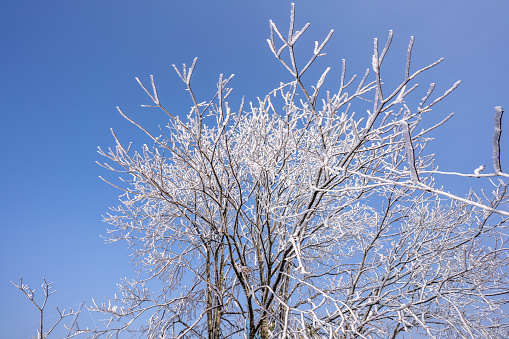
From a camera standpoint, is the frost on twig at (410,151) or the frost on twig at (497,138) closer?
the frost on twig at (497,138)

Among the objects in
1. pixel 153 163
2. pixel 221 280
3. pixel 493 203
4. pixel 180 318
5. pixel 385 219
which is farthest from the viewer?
pixel 221 280

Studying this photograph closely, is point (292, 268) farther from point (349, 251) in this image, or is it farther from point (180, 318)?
point (180, 318)

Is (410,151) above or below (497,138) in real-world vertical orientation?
above

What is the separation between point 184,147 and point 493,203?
→ 347 cm

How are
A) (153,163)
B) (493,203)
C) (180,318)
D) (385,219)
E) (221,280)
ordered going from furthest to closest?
(221,280) < (180,318) < (385,219) < (153,163) < (493,203)

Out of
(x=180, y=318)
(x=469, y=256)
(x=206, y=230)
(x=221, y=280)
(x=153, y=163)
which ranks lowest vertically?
(x=469, y=256)

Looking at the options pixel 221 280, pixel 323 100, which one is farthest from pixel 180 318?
pixel 323 100

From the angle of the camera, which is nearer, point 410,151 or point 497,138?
point 497,138

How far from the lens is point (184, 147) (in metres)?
3.66

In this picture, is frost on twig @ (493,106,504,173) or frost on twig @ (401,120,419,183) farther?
frost on twig @ (401,120,419,183)

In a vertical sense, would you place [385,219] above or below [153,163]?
below

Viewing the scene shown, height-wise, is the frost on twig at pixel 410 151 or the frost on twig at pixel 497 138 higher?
the frost on twig at pixel 410 151

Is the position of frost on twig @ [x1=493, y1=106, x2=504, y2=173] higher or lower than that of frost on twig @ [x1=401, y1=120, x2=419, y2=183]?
lower

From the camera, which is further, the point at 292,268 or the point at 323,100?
the point at 292,268
